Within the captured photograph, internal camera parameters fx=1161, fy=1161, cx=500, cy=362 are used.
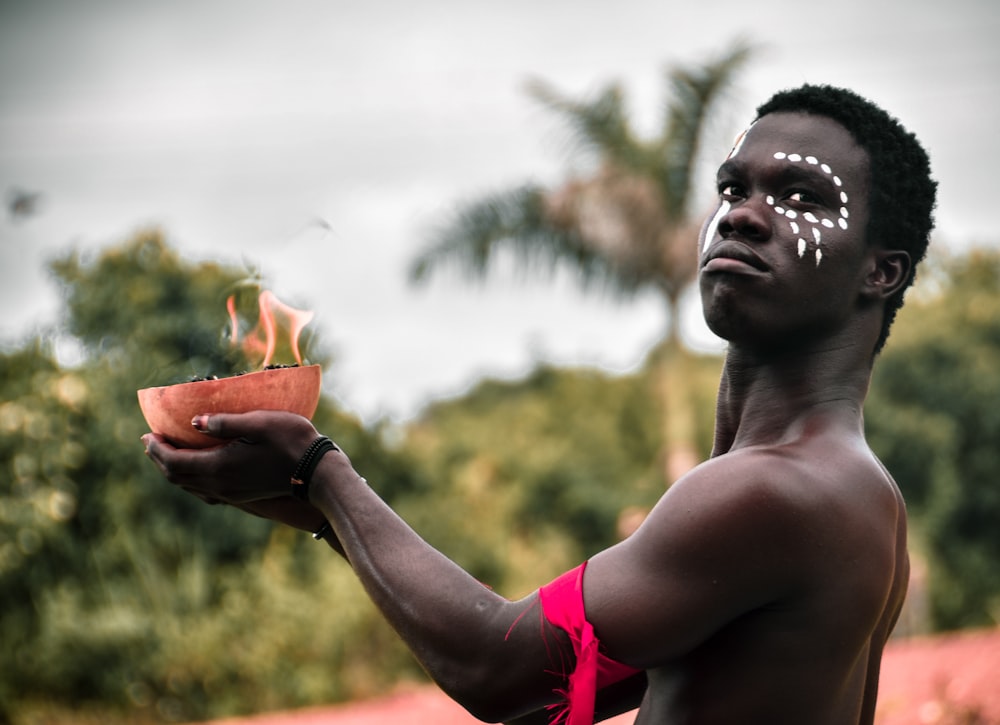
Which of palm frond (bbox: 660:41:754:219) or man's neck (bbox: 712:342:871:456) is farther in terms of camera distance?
palm frond (bbox: 660:41:754:219)

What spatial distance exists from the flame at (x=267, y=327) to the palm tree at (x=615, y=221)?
47.1 feet

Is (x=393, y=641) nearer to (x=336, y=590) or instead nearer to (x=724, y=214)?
(x=336, y=590)

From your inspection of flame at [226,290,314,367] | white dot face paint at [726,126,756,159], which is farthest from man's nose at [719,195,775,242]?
flame at [226,290,314,367]

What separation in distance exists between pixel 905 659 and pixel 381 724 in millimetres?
4009

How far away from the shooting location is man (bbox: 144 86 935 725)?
1.65 m

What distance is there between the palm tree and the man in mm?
14562

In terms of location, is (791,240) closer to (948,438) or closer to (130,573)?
(130,573)

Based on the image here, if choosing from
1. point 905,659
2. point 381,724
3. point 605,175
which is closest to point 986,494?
point 605,175

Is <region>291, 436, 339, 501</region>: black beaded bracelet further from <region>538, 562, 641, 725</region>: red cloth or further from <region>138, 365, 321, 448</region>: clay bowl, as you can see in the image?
<region>538, 562, 641, 725</region>: red cloth

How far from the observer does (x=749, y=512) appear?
1633 mm

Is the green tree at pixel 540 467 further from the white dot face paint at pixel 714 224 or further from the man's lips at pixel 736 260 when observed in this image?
the man's lips at pixel 736 260

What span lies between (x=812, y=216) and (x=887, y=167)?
6.6 inches

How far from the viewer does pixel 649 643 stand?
1.64m

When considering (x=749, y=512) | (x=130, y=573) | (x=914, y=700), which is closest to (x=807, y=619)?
(x=749, y=512)
